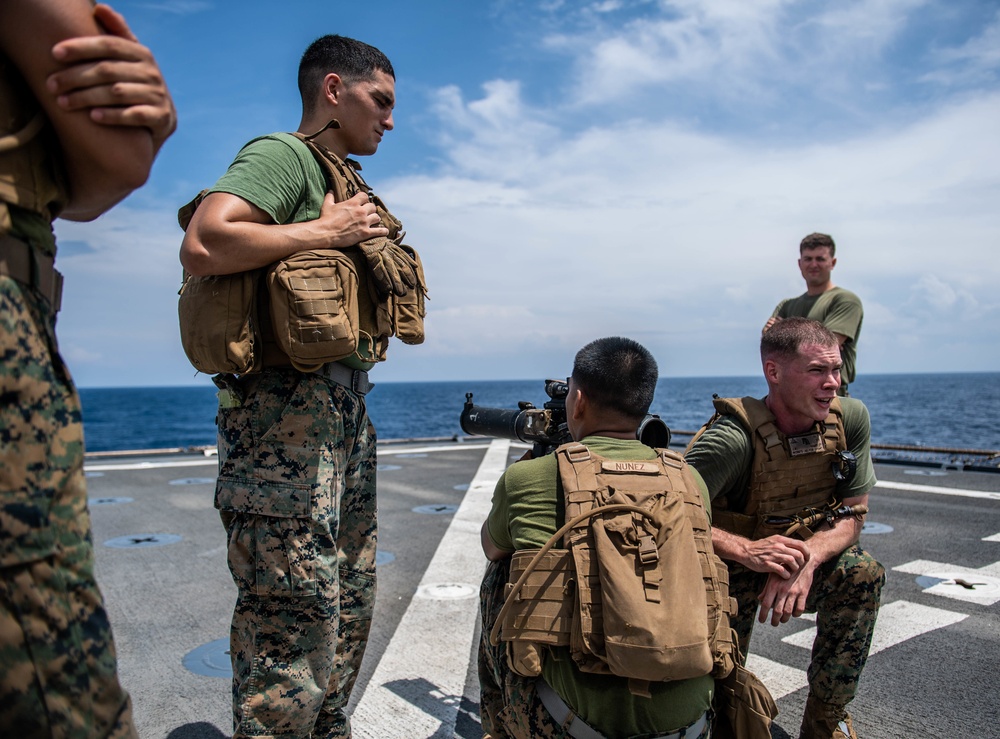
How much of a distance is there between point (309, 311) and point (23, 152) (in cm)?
88

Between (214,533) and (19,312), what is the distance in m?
5.06

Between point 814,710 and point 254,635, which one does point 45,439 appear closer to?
point 254,635

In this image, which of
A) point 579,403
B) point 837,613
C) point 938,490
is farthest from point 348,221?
point 938,490

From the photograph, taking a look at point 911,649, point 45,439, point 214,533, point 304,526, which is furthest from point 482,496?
point 45,439

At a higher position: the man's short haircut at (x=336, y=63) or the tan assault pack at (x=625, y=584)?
the man's short haircut at (x=336, y=63)

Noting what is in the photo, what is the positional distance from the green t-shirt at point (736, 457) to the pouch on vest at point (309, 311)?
1456 millimetres

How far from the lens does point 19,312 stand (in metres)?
1.03

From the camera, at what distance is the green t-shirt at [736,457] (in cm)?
276

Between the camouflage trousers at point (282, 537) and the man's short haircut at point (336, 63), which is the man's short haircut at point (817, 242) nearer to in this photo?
the man's short haircut at point (336, 63)

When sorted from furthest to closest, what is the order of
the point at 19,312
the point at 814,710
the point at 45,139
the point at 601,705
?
the point at 814,710, the point at 601,705, the point at 45,139, the point at 19,312

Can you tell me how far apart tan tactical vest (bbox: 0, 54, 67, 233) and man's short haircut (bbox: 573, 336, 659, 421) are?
1.42m

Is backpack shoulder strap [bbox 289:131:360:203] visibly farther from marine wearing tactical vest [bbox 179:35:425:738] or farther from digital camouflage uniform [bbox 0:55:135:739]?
digital camouflage uniform [bbox 0:55:135:739]

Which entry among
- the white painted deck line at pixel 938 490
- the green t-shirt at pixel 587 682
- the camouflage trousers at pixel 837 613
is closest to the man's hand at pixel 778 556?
the camouflage trousers at pixel 837 613

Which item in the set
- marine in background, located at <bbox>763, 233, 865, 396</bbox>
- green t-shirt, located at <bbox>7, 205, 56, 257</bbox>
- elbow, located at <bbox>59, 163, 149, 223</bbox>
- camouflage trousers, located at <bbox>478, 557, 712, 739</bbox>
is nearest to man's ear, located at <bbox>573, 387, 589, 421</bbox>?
camouflage trousers, located at <bbox>478, 557, 712, 739</bbox>
